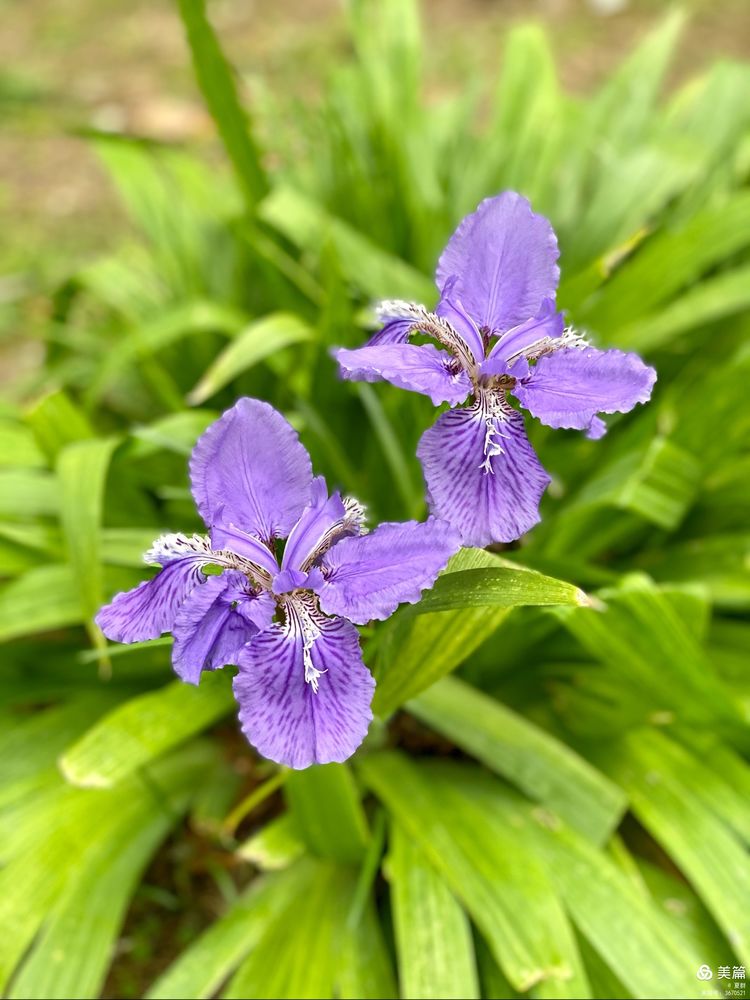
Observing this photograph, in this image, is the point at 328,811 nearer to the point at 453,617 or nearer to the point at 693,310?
the point at 453,617

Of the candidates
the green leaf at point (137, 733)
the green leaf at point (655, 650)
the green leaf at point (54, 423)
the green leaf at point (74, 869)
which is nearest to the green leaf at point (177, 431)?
the green leaf at point (54, 423)

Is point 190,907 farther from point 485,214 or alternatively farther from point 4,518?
point 485,214

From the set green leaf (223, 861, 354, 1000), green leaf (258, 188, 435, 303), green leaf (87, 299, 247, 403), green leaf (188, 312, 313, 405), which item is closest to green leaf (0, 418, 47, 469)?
green leaf (87, 299, 247, 403)

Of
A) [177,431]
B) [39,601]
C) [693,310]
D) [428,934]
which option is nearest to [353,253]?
[177,431]

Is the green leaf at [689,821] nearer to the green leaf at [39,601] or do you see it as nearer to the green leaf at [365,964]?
the green leaf at [365,964]

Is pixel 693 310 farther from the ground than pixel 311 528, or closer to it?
farther from the ground

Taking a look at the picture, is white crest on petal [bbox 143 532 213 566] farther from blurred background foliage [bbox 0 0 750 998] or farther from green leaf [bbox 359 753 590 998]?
green leaf [bbox 359 753 590 998]
